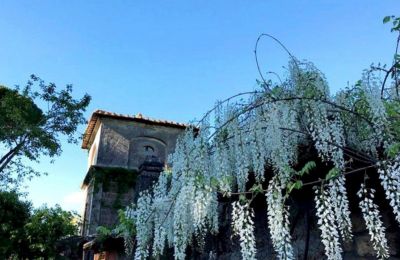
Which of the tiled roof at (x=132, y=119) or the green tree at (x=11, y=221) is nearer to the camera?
the green tree at (x=11, y=221)

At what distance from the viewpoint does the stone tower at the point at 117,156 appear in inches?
521

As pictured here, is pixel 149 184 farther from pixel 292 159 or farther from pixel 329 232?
pixel 329 232

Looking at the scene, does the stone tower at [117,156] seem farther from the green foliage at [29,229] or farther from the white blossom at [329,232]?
the white blossom at [329,232]

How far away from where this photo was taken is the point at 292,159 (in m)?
2.63

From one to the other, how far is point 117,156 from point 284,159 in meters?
12.2

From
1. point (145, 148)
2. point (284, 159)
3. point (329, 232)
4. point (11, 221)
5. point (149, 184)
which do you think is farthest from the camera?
Result: point (145, 148)

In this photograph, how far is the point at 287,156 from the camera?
2666 mm

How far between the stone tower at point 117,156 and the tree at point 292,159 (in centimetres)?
1000

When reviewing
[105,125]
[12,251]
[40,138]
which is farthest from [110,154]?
[12,251]

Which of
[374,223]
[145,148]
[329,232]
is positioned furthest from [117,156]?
[374,223]

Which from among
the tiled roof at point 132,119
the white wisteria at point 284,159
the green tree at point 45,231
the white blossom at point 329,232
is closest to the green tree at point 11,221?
the green tree at point 45,231

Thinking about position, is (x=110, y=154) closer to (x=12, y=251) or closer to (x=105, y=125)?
(x=105, y=125)

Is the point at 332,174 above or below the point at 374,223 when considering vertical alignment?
above

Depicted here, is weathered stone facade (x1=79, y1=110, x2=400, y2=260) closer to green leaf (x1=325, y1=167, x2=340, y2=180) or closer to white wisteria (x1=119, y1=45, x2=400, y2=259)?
white wisteria (x1=119, y1=45, x2=400, y2=259)
